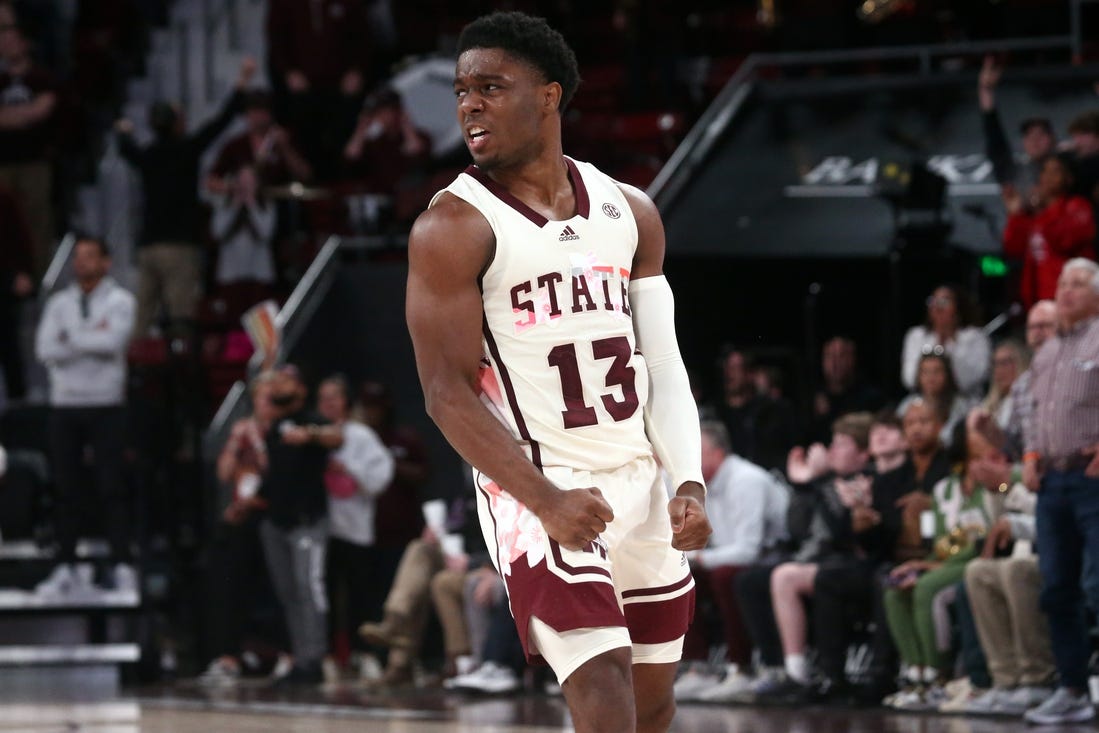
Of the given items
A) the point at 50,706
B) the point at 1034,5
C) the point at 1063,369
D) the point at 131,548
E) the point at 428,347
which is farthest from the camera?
the point at 1034,5

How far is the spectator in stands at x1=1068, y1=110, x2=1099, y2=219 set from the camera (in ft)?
35.3

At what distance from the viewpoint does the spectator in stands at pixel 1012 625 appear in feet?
28.5

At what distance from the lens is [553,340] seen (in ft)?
14.0

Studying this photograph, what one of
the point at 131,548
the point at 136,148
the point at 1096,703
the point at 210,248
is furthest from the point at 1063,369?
the point at 210,248

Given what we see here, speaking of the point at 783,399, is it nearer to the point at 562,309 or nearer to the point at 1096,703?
the point at 1096,703

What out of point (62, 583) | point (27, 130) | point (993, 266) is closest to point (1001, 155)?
point (993, 266)

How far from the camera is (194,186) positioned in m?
13.5

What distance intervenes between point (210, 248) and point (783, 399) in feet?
19.0

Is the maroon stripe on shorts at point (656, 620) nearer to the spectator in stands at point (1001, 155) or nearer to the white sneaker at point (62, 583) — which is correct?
the spectator in stands at point (1001, 155)

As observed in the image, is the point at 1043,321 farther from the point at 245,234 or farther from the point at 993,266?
the point at 245,234

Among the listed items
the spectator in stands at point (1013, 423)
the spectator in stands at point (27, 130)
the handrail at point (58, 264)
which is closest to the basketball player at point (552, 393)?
the spectator in stands at point (1013, 423)

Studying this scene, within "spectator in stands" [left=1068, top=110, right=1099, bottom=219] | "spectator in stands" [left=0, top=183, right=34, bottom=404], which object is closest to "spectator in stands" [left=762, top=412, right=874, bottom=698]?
"spectator in stands" [left=1068, top=110, right=1099, bottom=219]

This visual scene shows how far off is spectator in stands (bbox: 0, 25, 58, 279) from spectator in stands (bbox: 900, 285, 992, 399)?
24.0 ft

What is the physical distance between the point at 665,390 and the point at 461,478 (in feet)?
28.4
